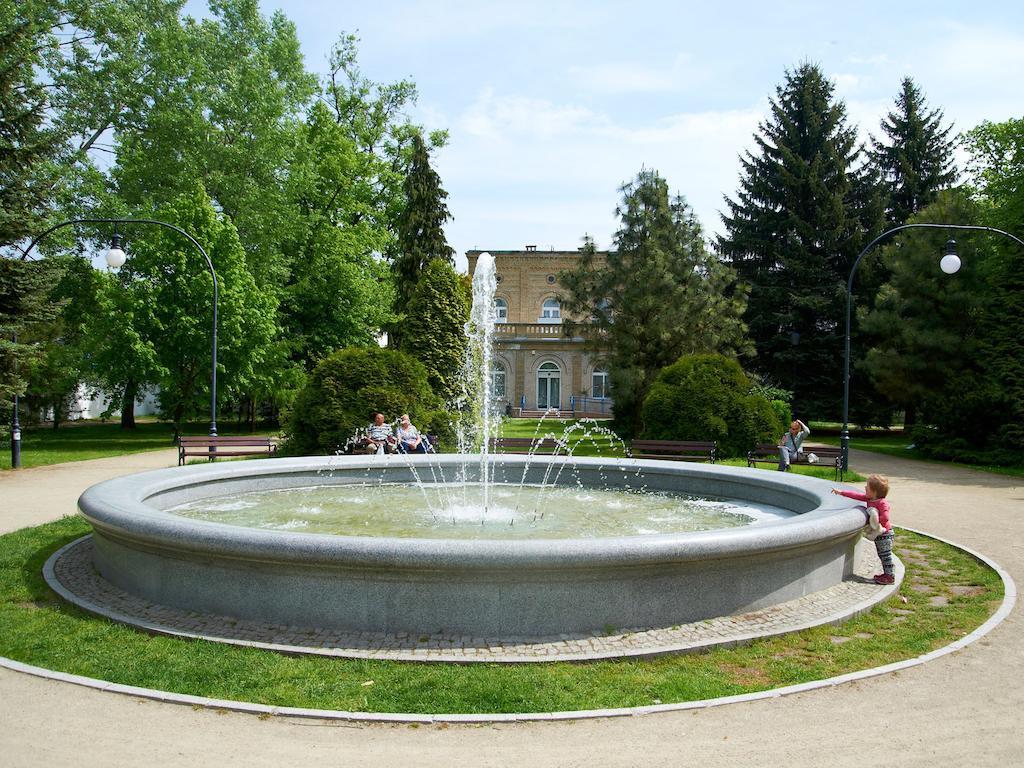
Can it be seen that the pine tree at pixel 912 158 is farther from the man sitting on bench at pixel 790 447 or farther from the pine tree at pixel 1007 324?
the man sitting on bench at pixel 790 447

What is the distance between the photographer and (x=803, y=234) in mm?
38562

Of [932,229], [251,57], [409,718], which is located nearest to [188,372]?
[251,57]

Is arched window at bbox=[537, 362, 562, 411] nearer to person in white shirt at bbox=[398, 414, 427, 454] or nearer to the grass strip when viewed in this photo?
person in white shirt at bbox=[398, 414, 427, 454]

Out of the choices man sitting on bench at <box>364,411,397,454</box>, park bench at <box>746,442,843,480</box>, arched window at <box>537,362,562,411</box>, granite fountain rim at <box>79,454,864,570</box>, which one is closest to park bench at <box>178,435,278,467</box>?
man sitting on bench at <box>364,411,397,454</box>

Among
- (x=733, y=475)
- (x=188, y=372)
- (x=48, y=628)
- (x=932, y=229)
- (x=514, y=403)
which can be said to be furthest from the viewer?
(x=514, y=403)

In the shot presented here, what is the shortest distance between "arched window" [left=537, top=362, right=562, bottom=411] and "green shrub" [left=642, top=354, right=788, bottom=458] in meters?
28.7

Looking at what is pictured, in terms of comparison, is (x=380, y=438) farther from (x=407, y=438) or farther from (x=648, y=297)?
(x=648, y=297)

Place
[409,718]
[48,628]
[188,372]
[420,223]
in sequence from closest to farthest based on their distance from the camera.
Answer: [409,718], [48,628], [188,372], [420,223]

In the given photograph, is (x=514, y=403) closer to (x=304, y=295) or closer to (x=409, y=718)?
(x=304, y=295)

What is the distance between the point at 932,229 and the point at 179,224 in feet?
92.9

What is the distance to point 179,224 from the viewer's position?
27.8 m

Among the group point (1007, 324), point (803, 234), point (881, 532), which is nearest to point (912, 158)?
point (803, 234)

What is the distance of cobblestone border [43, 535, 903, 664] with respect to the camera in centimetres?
582

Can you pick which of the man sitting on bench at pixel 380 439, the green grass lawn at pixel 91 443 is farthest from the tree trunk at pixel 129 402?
the man sitting on bench at pixel 380 439
